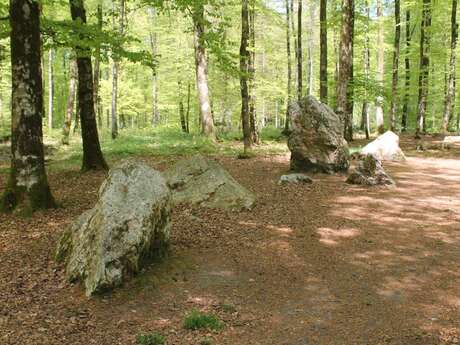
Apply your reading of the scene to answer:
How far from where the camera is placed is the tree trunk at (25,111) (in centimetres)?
856

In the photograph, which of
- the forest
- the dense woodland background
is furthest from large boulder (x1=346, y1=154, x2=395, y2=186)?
the dense woodland background

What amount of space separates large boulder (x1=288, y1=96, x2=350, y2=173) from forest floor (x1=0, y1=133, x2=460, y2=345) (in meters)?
3.35

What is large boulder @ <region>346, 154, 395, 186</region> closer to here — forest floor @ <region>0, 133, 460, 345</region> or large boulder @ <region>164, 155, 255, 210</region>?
forest floor @ <region>0, 133, 460, 345</region>

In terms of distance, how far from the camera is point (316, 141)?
46.4ft

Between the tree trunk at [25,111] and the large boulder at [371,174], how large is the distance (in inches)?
345

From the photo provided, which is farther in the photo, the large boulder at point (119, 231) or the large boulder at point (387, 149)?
the large boulder at point (387, 149)

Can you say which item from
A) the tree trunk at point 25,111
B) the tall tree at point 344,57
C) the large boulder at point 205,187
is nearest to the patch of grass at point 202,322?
the large boulder at point 205,187

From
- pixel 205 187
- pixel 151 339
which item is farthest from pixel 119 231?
pixel 205 187

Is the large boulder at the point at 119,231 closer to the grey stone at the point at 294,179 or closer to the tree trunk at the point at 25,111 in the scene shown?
the tree trunk at the point at 25,111

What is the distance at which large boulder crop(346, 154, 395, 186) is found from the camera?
12289 mm

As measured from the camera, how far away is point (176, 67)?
32781mm

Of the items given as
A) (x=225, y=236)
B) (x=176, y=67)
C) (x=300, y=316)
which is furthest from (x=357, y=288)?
(x=176, y=67)

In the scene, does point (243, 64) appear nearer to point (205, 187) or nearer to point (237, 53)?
point (205, 187)

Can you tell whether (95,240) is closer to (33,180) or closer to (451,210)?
(33,180)
